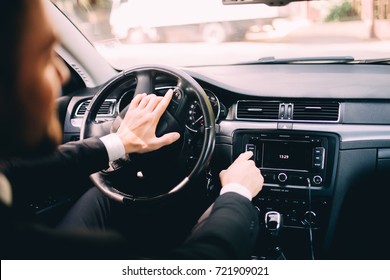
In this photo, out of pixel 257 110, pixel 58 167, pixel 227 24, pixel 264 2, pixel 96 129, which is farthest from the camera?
pixel 227 24

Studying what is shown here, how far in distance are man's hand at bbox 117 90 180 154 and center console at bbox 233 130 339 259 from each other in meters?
0.63

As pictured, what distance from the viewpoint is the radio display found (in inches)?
97.7

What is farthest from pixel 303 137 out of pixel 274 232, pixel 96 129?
pixel 96 129

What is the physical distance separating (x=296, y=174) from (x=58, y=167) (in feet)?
4.18

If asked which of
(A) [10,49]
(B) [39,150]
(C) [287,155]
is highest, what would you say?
(A) [10,49]

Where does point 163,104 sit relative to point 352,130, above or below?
above

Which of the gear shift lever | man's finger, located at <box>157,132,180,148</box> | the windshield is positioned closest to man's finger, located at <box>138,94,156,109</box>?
man's finger, located at <box>157,132,180,148</box>

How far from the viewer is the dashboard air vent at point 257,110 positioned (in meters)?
2.55

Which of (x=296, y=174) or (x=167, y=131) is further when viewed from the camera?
(x=296, y=174)

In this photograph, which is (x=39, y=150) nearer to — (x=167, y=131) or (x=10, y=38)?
(x=10, y=38)

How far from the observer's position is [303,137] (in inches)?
97.1

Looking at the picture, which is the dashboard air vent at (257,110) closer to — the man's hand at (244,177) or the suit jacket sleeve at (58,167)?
the man's hand at (244,177)

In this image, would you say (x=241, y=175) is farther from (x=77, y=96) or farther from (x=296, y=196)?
(x=77, y=96)
